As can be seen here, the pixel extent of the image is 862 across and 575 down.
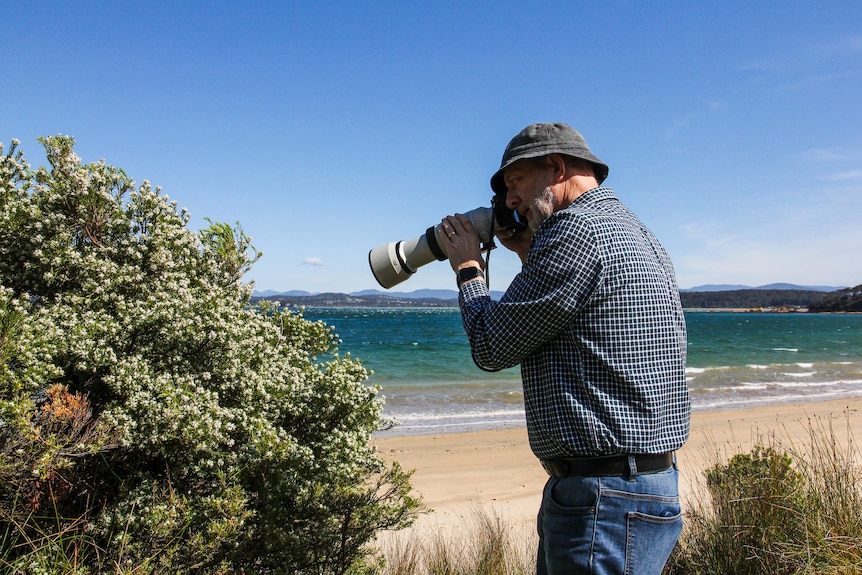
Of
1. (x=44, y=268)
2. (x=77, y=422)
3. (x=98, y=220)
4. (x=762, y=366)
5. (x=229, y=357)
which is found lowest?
(x=762, y=366)

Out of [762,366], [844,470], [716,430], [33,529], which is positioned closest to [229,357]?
[33,529]

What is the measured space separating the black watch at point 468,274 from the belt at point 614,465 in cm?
64

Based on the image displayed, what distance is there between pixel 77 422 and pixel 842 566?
10.5 ft

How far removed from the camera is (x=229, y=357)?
2.62 m

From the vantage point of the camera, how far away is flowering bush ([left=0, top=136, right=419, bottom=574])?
89.7 inches

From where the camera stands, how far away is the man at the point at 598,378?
174cm

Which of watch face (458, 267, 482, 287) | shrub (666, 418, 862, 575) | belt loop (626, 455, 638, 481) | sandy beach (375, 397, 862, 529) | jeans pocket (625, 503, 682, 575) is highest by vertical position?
watch face (458, 267, 482, 287)

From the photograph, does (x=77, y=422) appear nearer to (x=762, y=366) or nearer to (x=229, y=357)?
(x=229, y=357)

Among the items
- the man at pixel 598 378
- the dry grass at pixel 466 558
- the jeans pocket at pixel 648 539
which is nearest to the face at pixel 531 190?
the man at pixel 598 378

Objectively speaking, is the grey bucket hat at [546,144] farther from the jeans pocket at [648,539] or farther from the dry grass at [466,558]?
the dry grass at [466,558]

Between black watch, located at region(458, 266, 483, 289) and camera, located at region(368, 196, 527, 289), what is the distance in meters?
0.21

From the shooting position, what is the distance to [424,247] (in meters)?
2.42

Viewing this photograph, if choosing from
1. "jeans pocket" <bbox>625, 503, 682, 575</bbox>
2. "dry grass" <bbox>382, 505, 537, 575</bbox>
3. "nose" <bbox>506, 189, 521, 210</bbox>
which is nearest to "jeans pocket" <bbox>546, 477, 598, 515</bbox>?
"jeans pocket" <bbox>625, 503, 682, 575</bbox>

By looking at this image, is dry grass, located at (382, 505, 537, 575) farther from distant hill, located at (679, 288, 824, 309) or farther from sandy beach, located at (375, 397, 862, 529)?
distant hill, located at (679, 288, 824, 309)
